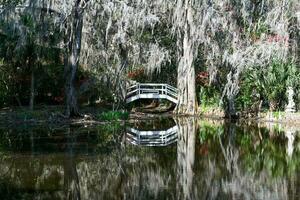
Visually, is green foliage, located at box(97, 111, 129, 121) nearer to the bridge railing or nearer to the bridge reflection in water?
the bridge reflection in water

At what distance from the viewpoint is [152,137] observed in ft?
49.4

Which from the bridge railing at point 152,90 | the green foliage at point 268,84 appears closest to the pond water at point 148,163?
the green foliage at point 268,84

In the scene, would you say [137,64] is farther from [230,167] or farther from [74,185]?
[74,185]

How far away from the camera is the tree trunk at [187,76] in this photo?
22.5m

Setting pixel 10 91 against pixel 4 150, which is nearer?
pixel 4 150

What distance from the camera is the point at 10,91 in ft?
72.8

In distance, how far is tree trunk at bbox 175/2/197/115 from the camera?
22.5 meters

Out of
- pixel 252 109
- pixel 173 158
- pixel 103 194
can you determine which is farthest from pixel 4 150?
pixel 252 109

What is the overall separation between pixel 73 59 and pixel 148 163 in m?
9.36

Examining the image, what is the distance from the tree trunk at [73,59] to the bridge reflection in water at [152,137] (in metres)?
3.14

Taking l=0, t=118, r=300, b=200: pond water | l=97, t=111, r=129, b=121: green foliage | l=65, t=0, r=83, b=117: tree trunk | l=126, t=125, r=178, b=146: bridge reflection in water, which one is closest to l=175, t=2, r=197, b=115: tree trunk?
l=97, t=111, r=129, b=121: green foliage

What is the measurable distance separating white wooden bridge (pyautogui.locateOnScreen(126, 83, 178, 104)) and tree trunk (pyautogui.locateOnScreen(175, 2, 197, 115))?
923 millimetres

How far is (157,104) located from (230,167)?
15968 mm

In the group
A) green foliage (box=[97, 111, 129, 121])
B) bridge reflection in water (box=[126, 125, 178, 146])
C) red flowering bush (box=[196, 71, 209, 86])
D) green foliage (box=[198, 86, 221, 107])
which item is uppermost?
red flowering bush (box=[196, 71, 209, 86])
